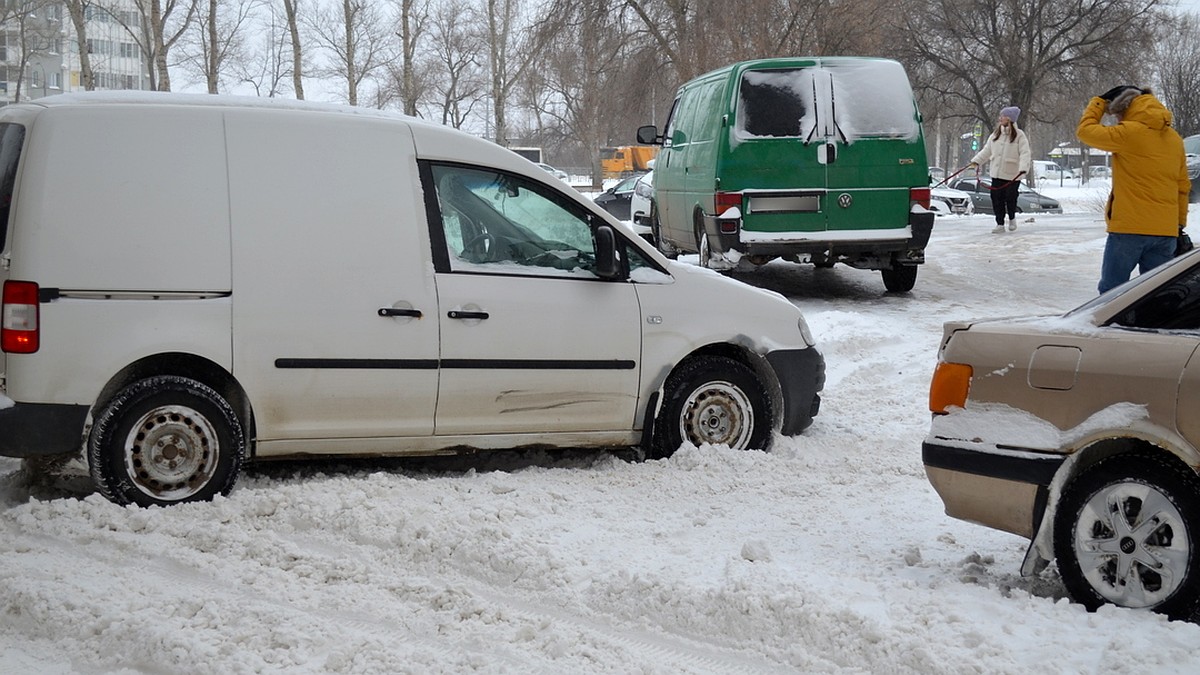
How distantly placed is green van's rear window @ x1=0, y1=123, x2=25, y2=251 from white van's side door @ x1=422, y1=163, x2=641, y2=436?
1849 mm

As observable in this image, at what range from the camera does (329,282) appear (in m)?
6.11

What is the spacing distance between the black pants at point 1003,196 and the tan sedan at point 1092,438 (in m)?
15.0

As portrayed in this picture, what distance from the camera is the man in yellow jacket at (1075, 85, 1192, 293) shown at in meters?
Answer: 8.73

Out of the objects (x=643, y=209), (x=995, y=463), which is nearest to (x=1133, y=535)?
(x=995, y=463)

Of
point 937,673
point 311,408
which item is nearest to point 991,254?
point 311,408

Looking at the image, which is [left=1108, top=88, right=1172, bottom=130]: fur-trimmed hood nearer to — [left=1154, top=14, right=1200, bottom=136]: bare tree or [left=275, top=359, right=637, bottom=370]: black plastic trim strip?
[left=275, top=359, right=637, bottom=370]: black plastic trim strip

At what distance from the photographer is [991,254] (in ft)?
57.6

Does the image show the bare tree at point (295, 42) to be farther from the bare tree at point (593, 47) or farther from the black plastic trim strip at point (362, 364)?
the black plastic trim strip at point (362, 364)

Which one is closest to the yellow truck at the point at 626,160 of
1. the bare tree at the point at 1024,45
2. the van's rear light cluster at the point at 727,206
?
the bare tree at the point at 1024,45

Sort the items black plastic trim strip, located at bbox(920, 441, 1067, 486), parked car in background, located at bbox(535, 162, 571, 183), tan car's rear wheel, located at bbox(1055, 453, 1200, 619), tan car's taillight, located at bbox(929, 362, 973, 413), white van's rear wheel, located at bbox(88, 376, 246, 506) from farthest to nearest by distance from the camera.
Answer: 1. parked car in background, located at bbox(535, 162, 571, 183)
2. white van's rear wheel, located at bbox(88, 376, 246, 506)
3. tan car's taillight, located at bbox(929, 362, 973, 413)
4. black plastic trim strip, located at bbox(920, 441, 1067, 486)
5. tan car's rear wheel, located at bbox(1055, 453, 1200, 619)

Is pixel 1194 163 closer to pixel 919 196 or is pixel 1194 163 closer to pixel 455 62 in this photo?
pixel 919 196

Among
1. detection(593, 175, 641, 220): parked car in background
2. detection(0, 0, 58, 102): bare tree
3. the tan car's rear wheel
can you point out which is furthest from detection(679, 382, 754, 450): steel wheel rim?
detection(0, 0, 58, 102): bare tree

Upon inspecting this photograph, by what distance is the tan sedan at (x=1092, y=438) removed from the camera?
4.34 metres

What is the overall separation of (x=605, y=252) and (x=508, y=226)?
0.51 m
